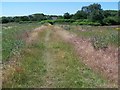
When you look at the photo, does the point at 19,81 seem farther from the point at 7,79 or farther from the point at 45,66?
the point at 45,66

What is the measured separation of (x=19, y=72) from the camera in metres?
9.34

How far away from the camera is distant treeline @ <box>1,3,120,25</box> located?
179 feet

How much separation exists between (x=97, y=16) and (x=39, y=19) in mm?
24608

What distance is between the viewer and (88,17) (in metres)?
64.5

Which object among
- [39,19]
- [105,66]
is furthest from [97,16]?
[105,66]

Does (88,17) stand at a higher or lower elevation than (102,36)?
higher

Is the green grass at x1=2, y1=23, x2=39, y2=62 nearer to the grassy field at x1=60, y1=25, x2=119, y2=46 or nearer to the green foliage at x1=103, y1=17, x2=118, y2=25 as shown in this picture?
the grassy field at x1=60, y1=25, x2=119, y2=46

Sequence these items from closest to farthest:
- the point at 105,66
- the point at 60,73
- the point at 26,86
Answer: the point at 26,86 < the point at 60,73 < the point at 105,66

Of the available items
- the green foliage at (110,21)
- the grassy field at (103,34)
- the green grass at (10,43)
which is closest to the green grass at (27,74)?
the green grass at (10,43)

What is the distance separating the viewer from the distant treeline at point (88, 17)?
54438 millimetres

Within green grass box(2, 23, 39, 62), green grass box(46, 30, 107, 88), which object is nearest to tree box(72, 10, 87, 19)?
green grass box(2, 23, 39, 62)

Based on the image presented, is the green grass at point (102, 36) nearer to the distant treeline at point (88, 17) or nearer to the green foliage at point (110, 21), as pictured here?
the distant treeline at point (88, 17)

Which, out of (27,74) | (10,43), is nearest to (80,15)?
(10,43)

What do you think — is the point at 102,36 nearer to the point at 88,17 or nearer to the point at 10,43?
the point at 10,43
